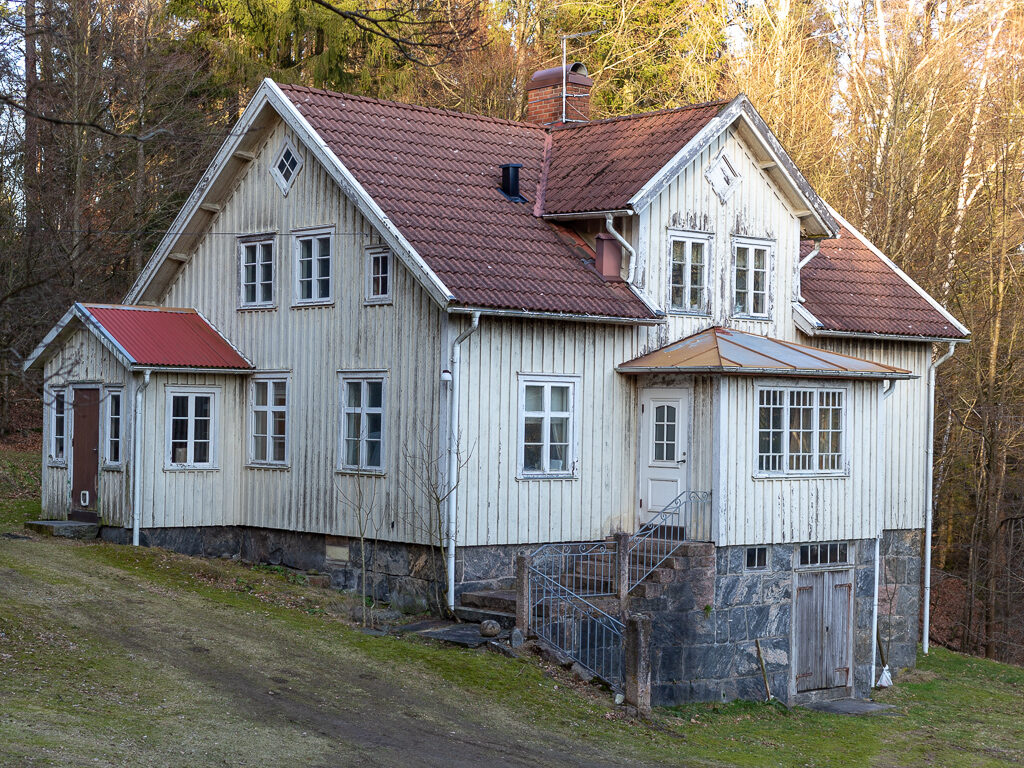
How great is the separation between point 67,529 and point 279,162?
712 cm

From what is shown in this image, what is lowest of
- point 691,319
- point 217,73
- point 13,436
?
point 13,436

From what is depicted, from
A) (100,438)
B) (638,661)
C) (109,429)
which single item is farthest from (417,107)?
(638,661)

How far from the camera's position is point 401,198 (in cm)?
1956

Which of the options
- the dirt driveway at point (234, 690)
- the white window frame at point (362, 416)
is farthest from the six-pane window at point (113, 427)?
the white window frame at point (362, 416)

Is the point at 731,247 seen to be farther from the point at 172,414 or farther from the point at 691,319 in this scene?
the point at 172,414

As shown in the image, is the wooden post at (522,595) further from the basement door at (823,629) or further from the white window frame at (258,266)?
the white window frame at (258,266)

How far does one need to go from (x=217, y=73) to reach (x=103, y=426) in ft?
48.3

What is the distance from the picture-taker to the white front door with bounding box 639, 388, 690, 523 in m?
19.6

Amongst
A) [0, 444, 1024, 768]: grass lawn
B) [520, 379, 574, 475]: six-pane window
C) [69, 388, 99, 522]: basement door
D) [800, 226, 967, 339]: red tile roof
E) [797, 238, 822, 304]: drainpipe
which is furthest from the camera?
[800, 226, 967, 339]: red tile roof

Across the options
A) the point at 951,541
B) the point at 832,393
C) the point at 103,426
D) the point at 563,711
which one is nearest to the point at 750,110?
the point at 832,393

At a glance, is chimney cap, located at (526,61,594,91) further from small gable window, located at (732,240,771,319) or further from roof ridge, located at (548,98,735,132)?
small gable window, located at (732,240,771,319)

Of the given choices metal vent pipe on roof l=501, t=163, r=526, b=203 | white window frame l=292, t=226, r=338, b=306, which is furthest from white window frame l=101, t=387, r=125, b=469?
metal vent pipe on roof l=501, t=163, r=526, b=203

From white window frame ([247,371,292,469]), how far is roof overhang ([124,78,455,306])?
319 centimetres

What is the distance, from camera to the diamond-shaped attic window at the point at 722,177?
21.3 metres
